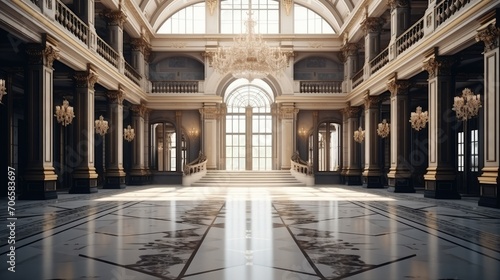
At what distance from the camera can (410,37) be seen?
16031mm

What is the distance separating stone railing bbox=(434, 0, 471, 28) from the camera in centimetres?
1240

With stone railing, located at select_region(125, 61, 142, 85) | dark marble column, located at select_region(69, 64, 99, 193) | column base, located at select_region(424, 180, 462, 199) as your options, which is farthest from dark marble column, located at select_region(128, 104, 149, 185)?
column base, located at select_region(424, 180, 462, 199)

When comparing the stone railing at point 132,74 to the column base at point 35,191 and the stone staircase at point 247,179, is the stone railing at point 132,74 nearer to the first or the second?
the stone staircase at point 247,179

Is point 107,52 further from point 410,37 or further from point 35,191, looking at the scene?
point 410,37

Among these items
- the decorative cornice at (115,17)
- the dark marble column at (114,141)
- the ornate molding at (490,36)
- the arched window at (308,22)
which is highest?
the arched window at (308,22)

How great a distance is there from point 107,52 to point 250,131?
1139 cm

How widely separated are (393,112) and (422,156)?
5.79m

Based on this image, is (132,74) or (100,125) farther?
(132,74)

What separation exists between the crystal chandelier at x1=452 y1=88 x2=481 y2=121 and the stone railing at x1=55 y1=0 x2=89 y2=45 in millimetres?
11146

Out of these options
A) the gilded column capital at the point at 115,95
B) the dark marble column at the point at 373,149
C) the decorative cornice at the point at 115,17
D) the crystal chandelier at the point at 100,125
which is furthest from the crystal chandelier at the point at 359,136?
the decorative cornice at the point at 115,17

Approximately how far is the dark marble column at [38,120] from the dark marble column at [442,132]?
1082cm

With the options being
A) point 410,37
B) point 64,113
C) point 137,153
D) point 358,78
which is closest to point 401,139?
point 410,37

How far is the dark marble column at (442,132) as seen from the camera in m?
14.0

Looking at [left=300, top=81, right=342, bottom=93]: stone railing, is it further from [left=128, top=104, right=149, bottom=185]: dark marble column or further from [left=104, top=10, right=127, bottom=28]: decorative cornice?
[left=104, top=10, right=127, bottom=28]: decorative cornice
